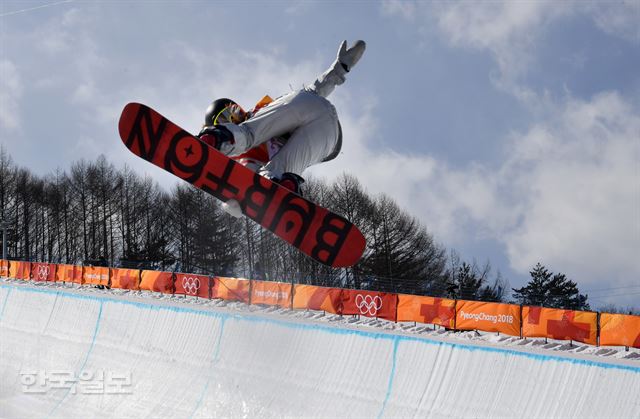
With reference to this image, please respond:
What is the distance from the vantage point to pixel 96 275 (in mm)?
29953

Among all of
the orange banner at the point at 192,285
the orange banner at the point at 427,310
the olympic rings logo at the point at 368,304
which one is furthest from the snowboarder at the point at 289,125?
the orange banner at the point at 192,285

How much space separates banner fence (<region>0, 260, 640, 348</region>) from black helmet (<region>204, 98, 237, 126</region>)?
41.7 feet

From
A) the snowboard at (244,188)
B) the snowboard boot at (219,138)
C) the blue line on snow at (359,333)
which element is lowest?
the blue line on snow at (359,333)

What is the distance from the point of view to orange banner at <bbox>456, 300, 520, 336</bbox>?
650 inches

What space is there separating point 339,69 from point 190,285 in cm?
2130

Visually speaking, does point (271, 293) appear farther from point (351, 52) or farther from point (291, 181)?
point (351, 52)

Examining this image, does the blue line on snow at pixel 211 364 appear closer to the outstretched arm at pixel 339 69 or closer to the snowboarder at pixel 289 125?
the snowboarder at pixel 289 125

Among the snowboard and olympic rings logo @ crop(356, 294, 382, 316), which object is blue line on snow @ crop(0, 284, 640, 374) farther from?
olympic rings logo @ crop(356, 294, 382, 316)

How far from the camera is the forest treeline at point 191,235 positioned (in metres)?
30.5

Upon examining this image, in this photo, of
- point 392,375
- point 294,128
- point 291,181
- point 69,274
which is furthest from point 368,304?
point 69,274

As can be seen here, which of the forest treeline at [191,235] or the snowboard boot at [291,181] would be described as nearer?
the snowboard boot at [291,181]

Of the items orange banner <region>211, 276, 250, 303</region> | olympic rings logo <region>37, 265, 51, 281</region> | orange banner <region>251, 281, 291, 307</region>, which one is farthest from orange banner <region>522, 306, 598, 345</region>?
olympic rings logo <region>37, 265, 51, 281</region>

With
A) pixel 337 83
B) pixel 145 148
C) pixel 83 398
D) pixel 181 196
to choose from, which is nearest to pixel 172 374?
pixel 83 398

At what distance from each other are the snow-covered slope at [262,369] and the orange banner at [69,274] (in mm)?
21413
